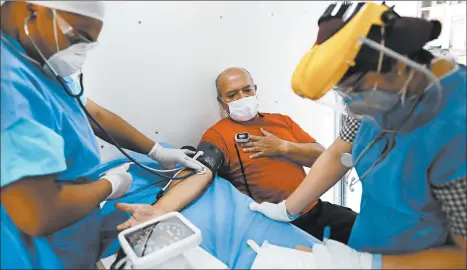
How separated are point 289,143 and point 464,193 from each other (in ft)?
3.18

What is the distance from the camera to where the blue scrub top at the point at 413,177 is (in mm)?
740

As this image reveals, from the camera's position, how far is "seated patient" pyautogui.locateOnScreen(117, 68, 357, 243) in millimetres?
1551

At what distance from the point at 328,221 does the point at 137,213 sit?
3.13 feet

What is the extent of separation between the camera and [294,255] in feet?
3.00

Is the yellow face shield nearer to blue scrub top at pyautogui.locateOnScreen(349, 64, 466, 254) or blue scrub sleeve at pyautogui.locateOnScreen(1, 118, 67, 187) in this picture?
blue scrub top at pyautogui.locateOnScreen(349, 64, 466, 254)

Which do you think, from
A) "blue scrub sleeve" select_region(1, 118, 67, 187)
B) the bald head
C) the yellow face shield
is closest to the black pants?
the bald head

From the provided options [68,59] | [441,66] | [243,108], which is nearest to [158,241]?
[68,59]

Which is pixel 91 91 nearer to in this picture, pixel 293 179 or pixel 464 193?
pixel 293 179

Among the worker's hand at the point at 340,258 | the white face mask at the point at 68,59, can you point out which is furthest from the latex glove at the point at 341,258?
the white face mask at the point at 68,59

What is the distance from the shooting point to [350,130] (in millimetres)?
1083

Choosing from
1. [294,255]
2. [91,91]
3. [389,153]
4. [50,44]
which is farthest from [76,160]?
[389,153]

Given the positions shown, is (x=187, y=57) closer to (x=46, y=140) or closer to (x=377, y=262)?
(x=46, y=140)

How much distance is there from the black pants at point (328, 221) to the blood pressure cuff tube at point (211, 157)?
18.3 inches

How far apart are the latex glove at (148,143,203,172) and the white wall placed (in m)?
0.16
